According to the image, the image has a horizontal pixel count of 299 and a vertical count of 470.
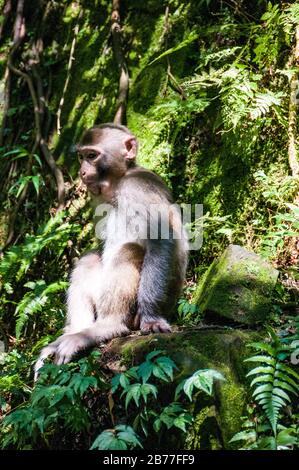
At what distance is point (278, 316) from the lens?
460cm

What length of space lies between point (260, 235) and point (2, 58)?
4726mm

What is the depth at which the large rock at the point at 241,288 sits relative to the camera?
4.53 meters

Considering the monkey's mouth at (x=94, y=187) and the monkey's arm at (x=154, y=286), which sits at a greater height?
the monkey's mouth at (x=94, y=187)

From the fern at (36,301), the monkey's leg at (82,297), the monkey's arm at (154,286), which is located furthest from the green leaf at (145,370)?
the fern at (36,301)

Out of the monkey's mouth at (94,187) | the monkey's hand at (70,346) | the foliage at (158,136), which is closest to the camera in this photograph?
the monkey's hand at (70,346)

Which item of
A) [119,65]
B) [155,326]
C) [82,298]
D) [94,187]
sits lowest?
[155,326]

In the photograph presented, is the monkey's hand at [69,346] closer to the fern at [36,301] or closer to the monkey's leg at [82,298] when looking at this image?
the monkey's leg at [82,298]

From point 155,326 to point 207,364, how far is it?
0.73m

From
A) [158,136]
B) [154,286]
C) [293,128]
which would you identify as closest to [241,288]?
[154,286]

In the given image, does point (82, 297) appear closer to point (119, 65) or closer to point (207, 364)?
point (207, 364)

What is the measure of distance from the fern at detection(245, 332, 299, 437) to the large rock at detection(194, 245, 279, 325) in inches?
27.4

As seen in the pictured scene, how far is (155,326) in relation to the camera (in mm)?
4305

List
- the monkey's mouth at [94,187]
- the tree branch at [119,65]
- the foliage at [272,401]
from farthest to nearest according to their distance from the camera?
the tree branch at [119,65] < the monkey's mouth at [94,187] < the foliage at [272,401]

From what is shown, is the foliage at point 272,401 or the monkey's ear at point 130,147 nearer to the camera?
the foliage at point 272,401
